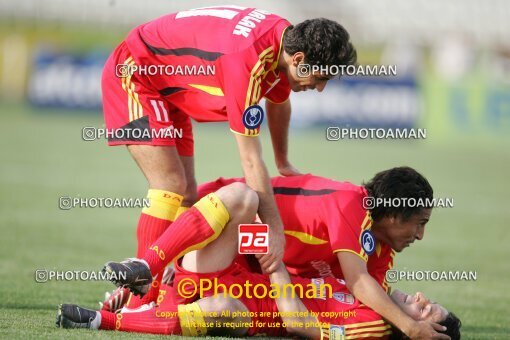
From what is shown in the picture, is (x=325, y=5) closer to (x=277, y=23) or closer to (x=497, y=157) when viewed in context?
(x=497, y=157)

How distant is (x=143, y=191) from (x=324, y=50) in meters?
7.63

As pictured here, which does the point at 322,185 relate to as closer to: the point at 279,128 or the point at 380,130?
the point at 279,128

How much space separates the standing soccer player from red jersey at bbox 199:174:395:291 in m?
0.33

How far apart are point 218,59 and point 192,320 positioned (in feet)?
4.98

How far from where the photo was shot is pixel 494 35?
97.8ft

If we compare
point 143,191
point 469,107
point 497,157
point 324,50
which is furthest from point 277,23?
point 469,107

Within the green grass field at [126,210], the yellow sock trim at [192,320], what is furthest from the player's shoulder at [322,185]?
the green grass field at [126,210]

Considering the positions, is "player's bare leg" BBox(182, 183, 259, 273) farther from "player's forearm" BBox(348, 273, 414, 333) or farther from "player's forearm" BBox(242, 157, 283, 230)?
"player's forearm" BBox(348, 273, 414, 333)

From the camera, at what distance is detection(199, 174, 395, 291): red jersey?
5281 millimetres

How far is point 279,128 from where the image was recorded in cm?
652

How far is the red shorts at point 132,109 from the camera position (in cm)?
586

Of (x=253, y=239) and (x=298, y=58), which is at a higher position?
(x=298, y=58)

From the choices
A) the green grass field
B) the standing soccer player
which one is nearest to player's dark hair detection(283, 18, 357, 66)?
the standing soccer player

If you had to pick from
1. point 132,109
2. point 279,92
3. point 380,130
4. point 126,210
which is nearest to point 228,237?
point 132,109
